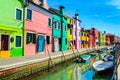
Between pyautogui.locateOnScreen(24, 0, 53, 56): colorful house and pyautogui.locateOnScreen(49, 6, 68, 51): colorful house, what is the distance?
2.33 meters

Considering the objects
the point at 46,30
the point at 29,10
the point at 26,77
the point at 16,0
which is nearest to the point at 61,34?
the point at 46,30

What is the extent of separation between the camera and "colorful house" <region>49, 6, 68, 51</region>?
34475mm

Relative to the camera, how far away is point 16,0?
2216cm

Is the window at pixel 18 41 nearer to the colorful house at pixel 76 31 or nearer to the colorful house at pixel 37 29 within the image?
the colorful house at pixel 37 29

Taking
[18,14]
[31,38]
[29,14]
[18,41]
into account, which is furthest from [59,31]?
[18,41]

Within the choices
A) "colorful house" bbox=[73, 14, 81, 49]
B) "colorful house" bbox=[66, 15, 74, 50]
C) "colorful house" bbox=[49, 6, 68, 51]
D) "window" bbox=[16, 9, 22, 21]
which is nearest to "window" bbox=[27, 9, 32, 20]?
"window" bbox=[16, 9, 22, 21]

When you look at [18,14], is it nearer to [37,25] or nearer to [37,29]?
[37,25]

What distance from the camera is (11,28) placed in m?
21.1

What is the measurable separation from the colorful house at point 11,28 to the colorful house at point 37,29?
148 centimetres

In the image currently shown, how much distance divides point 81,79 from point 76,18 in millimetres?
32888

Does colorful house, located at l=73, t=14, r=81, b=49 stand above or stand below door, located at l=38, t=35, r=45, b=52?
above

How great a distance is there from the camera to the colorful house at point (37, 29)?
81.0 feet

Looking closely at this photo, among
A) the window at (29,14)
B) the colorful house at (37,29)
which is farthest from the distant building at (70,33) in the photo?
the window at (29,14)

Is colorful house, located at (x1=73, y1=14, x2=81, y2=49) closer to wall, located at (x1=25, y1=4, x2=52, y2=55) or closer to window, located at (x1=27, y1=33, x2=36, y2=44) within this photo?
wall, located at (x1=25, y1=4, x2=52, y2=55)
